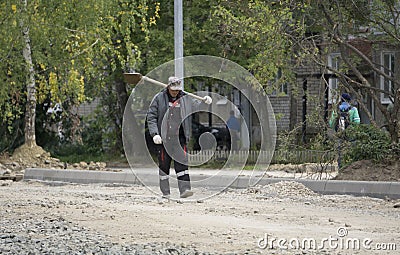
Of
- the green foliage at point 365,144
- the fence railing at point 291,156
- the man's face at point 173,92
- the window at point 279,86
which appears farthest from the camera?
the window at point 279,86

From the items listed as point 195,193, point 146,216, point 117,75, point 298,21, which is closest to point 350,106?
point 298,21

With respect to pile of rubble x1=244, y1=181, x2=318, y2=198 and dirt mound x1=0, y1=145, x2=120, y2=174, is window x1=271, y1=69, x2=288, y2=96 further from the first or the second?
dirt mound x1=0, y1=145, x2=120, y2=174

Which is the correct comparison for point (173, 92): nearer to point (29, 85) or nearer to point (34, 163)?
point (34, 163)

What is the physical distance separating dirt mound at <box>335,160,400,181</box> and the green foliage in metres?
0.15

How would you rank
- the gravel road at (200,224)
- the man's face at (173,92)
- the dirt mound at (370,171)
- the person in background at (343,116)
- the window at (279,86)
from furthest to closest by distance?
the window at (279,86) < the person in background at (343,116) < the dirt mound at (370,171) < the man's face at (173,92) < the gravel road at (200,224)

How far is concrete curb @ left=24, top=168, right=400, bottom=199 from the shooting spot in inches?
635

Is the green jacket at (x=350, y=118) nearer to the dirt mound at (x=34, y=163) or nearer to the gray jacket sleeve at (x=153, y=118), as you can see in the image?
the gray jacket sleeve at (x=153, y=118)

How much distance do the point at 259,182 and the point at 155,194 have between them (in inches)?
105

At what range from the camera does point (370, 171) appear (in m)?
17.4

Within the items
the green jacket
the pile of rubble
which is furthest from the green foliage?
the pile of rubble

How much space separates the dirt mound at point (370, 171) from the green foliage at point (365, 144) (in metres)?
0.15

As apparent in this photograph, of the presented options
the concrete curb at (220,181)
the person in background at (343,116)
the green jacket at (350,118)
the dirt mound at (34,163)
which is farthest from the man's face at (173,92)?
the dirt mound at (34,163)

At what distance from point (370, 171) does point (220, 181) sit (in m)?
2.97

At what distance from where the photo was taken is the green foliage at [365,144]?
17.5 meters
